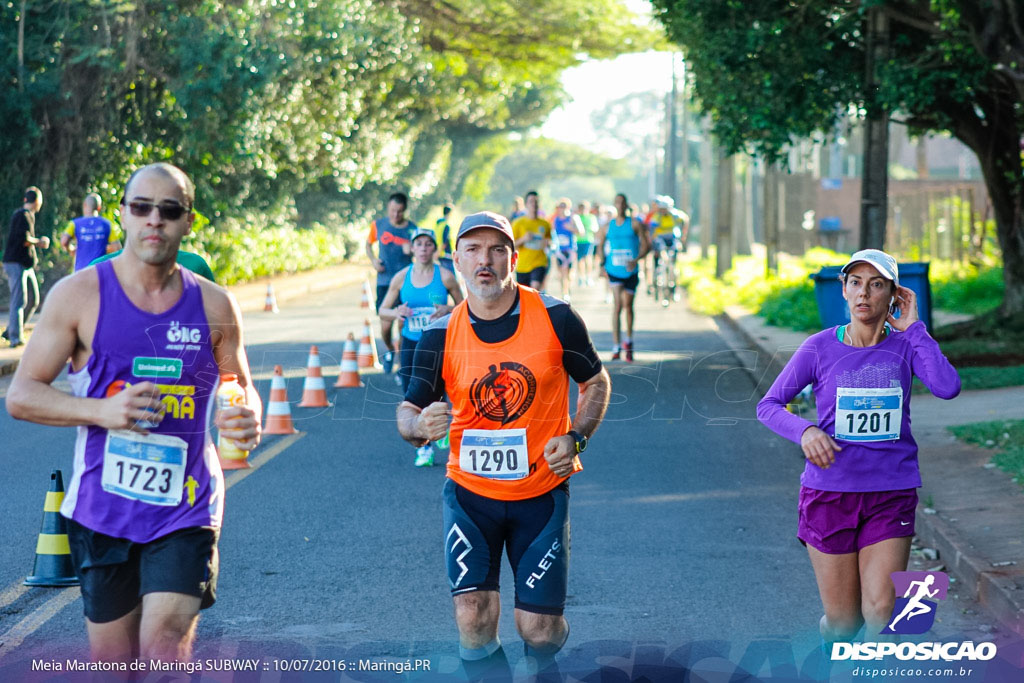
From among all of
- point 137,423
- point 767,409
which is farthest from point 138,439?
point 767,409

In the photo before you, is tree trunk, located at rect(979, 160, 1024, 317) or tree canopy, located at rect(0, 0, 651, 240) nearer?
tree trunk, located at rect(979, 160, 1024, 317)

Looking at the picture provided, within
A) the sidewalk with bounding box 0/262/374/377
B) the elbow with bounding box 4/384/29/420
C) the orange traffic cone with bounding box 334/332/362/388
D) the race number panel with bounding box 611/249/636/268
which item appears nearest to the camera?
the elbow with bounding box 4/384/29/420

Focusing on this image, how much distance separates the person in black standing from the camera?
1723 cm

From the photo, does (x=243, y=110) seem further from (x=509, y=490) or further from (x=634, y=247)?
(x=509, y=490)

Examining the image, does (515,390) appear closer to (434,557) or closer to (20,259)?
(434,557)

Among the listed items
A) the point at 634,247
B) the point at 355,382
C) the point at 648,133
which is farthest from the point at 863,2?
the point at 648,133

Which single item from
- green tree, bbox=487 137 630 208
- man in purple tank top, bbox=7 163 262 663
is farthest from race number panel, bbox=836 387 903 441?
green tree, bbox=487 137 630 208

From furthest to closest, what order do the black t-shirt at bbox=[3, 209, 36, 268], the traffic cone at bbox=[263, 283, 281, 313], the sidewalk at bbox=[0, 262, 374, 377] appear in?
the sidewalk at bbox=[0, 262, 374, 377] → the traffic cone at bbox=[263, 283, 281, 313] → the black t-shirt at bbox=[3, 209, 36, 268]

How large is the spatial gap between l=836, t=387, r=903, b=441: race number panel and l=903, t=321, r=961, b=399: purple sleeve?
0.12 meters

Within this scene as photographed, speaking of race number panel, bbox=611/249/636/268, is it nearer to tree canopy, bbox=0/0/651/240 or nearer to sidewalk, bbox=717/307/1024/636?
sidewalk, bbox=717/307/1024/636

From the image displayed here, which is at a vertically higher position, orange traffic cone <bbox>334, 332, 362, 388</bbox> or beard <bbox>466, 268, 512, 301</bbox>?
beard <bbox>466, 268, 512, 301</bbox>

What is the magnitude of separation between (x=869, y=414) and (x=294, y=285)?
29146mm

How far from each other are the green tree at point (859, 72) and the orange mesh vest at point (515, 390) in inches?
418

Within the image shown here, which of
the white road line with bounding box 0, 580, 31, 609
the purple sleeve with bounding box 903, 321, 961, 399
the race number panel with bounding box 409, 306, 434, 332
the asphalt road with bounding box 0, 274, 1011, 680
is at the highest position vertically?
the purple sleeve with bounding box 903, 321, 961, 399
